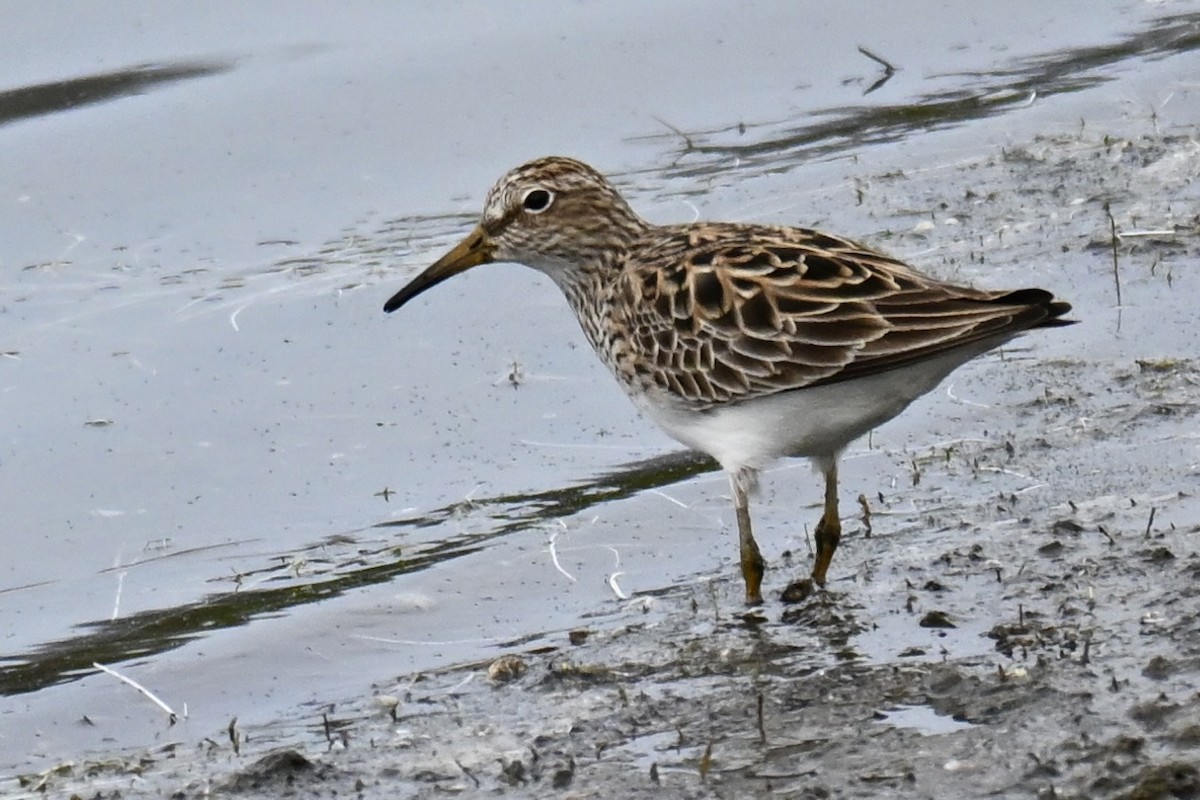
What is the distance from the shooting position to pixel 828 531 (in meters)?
7.82

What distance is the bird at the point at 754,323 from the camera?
714cm

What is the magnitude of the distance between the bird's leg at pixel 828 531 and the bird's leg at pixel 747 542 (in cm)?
23

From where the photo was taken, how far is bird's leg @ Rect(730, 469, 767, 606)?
775 centimetres

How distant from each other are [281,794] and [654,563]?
265cm

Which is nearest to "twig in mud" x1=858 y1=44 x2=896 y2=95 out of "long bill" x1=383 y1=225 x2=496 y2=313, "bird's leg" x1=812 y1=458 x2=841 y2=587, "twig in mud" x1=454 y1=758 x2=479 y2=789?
"long bill" x1=383 y1=225 x2=496 y2=313

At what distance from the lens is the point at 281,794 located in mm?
6242

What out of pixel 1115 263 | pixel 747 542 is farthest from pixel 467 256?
pixel 1115 263

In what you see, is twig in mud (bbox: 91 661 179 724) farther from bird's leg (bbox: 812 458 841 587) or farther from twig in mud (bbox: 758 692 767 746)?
bird's leg (bbox: 812 458 841 587)

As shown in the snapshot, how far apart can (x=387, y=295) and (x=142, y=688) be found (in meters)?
4.32

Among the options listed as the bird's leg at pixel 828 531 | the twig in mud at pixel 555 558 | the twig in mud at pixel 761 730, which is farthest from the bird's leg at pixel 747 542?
the twig in mud at pixel 761 730

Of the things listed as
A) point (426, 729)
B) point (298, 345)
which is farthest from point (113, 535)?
point (426, 729)

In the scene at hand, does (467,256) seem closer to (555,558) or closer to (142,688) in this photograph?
(555,558)

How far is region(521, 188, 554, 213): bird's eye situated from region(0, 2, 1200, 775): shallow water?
4.74 ft

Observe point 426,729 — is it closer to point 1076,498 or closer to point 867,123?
point 1076,498
